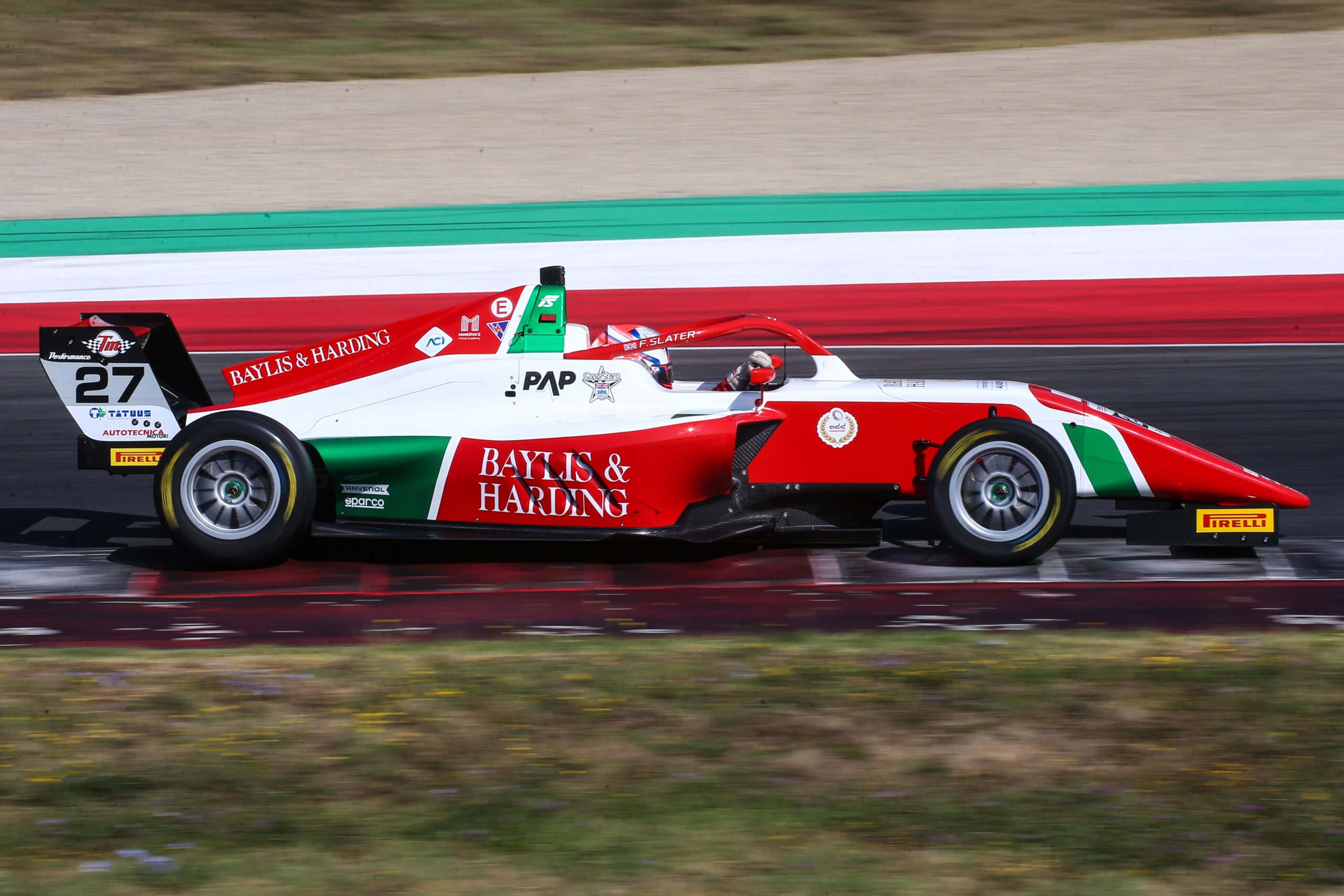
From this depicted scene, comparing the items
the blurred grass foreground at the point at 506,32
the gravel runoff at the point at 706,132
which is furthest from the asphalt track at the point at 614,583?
the blurred grass foreground at the point at 506,32

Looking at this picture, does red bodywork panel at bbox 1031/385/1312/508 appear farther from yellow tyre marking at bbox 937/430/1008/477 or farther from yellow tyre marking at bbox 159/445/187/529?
yellow tyre marking at bbox 159/445/187/529

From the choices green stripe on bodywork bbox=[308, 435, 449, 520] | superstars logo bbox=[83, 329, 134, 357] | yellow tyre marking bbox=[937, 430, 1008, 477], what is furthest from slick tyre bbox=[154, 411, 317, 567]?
yellow tyre marking bbox=[937, 430, 1008, 477]

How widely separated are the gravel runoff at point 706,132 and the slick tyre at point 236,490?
8939mm

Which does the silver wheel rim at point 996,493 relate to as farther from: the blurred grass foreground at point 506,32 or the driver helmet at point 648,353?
the blurred grass foreground at point 506,32

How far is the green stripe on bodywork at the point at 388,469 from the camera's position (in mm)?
7426

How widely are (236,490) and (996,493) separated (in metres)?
3.77

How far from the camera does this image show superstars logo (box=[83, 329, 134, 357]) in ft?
25.8

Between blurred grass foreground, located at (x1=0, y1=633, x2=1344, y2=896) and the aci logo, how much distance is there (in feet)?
7.24

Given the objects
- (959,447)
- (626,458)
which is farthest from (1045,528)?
(626,458)

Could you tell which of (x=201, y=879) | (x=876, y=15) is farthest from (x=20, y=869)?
(x=876, y=15)

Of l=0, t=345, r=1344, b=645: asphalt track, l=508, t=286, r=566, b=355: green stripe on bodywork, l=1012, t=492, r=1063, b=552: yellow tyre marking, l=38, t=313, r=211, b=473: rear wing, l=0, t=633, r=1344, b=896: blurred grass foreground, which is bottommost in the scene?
l=0, t=633, r=1344, b=896: blurred grass foreground

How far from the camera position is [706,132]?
738 inches

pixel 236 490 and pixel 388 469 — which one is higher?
pixel 388 469

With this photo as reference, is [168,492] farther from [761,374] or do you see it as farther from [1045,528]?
[1045,528]
